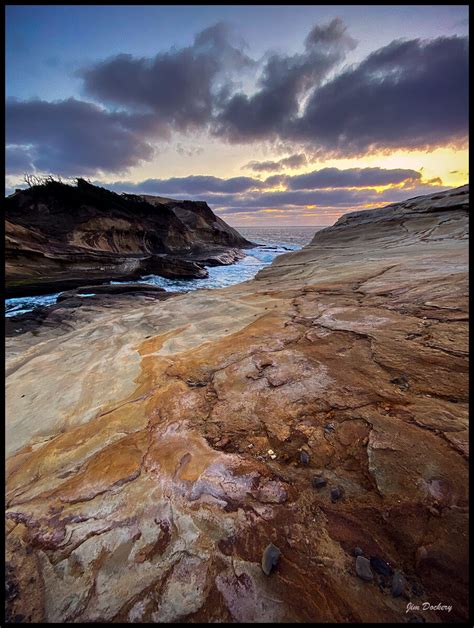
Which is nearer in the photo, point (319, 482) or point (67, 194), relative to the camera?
point (319, 482)

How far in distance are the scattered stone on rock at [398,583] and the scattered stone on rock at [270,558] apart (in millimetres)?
443

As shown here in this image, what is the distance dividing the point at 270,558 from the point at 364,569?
38 cm

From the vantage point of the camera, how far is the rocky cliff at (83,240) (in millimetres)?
13727

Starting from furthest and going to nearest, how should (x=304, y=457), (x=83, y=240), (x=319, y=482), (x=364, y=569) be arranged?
(x=83, y=240)
(x=304, y=457)
(x=319, y=482)
(x=364, y=569)

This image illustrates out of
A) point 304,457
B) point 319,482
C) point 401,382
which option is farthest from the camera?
point 401,382

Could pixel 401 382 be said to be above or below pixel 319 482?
above

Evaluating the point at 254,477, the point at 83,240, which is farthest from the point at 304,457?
the point at 83,240

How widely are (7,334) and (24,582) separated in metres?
6.72

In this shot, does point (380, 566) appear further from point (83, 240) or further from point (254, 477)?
point (83, 240)

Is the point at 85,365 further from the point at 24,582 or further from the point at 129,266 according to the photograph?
the point at 129,266

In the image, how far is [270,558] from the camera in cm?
124

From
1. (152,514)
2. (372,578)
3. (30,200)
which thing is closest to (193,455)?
(152,514)

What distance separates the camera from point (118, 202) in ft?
81.9

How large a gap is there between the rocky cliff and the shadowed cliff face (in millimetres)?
11180
